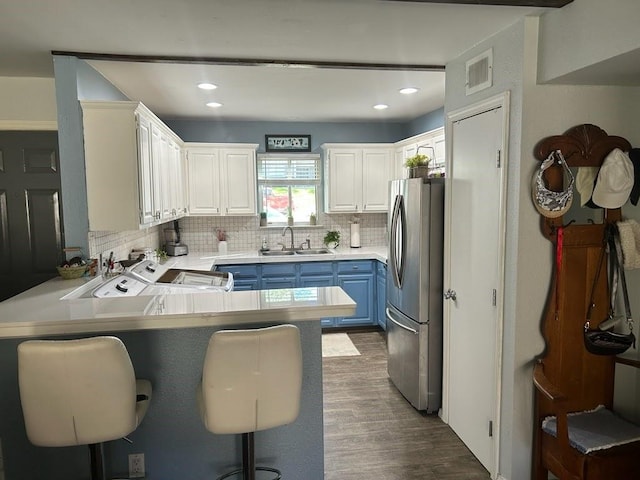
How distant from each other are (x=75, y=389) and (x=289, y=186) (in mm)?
4324

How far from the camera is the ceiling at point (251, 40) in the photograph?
2135 millimetres

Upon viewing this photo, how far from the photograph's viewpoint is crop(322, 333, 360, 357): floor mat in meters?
4.60

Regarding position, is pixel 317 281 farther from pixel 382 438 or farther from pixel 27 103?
pixel 27 103

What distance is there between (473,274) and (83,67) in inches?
112

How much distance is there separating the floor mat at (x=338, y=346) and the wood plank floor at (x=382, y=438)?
55 centimetres

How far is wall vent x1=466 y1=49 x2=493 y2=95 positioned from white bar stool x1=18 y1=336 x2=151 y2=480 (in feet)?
7.72

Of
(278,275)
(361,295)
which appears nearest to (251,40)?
(278,275)

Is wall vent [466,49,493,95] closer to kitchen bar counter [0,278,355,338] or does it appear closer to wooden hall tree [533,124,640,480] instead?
wooden hall tree [533,124,640,480]

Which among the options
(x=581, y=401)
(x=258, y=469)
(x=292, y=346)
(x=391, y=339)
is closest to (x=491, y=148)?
(x=581, y=401)

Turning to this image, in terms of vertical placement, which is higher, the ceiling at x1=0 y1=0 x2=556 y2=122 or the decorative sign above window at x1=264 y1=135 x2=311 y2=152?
the ceiling at x1=0 y1=0 x2=556 y2=122

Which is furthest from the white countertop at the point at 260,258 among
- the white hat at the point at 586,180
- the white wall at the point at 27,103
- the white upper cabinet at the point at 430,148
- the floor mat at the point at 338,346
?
the white hat at the point at 586,180

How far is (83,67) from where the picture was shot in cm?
288

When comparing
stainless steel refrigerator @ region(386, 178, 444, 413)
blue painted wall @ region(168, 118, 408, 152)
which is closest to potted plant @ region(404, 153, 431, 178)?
stainless steel refrigerator @ region(386, 178, 444, 413)

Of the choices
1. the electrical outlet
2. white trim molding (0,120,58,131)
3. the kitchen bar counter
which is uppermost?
white trim molding (0,120,58,131)
